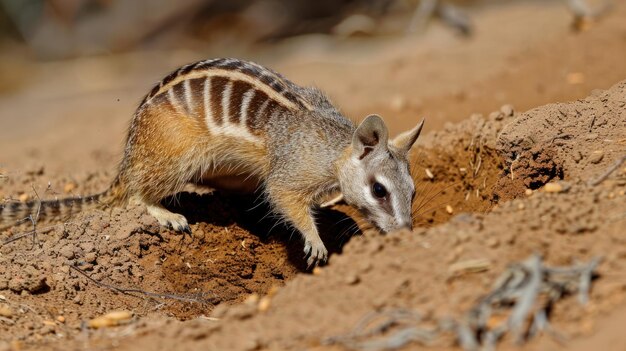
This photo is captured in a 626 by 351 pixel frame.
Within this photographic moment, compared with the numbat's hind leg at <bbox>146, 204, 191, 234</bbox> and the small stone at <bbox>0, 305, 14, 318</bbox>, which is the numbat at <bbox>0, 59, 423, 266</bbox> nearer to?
the numbat's hind leg at <bbox>146, 204, 191, 234</bbox>

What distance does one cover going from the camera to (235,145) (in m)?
7.43

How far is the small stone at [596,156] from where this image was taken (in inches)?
245

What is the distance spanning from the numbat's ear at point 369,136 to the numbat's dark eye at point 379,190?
36 centimetres

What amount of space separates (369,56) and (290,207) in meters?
9.43

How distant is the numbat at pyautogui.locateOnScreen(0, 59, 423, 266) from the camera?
7.23 meters

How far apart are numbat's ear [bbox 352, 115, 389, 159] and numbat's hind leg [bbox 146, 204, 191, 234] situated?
1.72 m

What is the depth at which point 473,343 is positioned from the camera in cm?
400

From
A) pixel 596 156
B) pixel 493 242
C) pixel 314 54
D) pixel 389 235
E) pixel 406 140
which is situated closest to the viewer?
pixel 493 242

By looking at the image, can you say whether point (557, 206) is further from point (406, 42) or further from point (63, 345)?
point (406, 42)

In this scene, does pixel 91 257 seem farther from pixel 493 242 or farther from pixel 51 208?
pixel 493 242

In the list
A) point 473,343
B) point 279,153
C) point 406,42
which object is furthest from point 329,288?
point 406,42

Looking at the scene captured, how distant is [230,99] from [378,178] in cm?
168

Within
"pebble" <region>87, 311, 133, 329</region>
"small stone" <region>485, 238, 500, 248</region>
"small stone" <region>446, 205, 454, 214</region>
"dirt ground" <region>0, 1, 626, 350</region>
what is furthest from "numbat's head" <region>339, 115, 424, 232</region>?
"pebble" <region>87, 311, 133, 329</region>

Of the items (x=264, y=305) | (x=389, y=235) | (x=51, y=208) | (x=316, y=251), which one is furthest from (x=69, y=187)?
(x=389, y=235)
